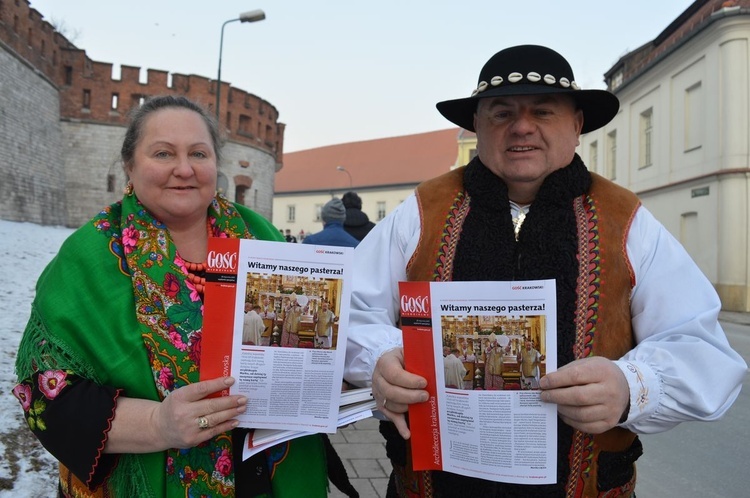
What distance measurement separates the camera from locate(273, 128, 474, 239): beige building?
174 feet

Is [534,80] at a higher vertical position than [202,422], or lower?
higher

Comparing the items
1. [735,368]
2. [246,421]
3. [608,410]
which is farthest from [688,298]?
[246,421]

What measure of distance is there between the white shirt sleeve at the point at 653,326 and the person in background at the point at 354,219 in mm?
5140

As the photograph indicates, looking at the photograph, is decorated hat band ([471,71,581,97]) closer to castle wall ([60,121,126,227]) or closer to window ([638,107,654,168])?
window ([638,107,654,168])

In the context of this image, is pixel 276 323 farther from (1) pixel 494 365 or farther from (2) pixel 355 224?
(2) pixel 355 224

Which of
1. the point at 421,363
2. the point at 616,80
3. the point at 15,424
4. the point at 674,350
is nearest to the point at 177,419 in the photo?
the point at 421,363

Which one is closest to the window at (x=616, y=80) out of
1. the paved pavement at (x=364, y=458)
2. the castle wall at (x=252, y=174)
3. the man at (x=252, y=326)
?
the castle wall at (x=252, y=174)

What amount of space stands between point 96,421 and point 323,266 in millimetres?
777

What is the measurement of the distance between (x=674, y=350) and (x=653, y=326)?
12cm

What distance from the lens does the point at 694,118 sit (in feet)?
56.4

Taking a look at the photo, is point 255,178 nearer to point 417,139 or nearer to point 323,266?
point 417,139

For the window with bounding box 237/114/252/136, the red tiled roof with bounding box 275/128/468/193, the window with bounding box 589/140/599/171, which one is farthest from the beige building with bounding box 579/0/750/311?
the red tiled roof with bounding box 275/128/468/193

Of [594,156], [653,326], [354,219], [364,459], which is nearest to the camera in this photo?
[653,326]

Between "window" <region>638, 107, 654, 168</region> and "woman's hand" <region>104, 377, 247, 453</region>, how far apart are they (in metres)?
21.0
